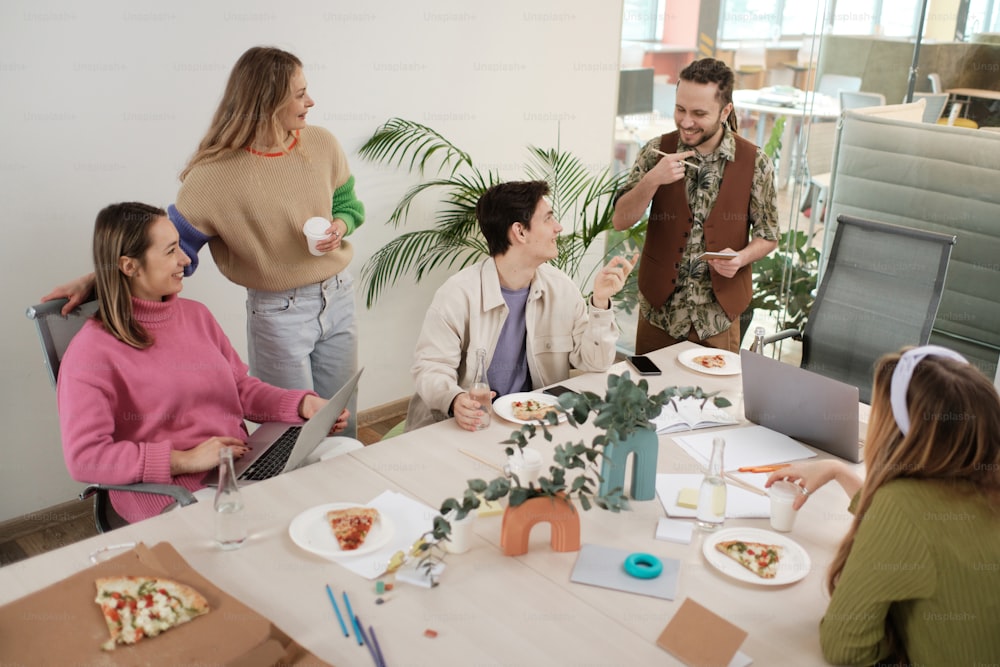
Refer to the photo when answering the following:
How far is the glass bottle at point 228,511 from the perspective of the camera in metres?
1.83

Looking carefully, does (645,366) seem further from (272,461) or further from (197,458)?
(197,458)

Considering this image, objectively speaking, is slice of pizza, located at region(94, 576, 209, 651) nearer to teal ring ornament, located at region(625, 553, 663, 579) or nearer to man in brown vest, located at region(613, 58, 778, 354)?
teal ring ornament, located at region(625, 553, 663, 579)

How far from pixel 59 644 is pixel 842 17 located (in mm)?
3727

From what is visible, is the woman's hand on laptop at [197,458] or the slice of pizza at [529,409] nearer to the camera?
the woman's hand on laptop at [197,458]

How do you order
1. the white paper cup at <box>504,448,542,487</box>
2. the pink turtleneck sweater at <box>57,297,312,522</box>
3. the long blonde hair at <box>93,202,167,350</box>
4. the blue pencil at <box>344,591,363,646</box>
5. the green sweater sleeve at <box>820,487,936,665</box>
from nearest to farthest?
the green sweater sleeve at <box>820,487,936,665</box> < the blue pencil at <box>344,591,363,646</box> < the white paper cup at <box>504,448,542,487</box> < the pink turtleneck sweater at <box>57,297,312,522</box> < the long blonde hair at <box>93,202,167,350</box>

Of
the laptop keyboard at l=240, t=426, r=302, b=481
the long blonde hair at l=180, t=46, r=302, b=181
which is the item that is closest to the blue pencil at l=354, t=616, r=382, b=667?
the laptop keyboard at l=240, t=426, r=302, b=481

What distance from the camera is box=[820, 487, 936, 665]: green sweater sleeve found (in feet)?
4.83

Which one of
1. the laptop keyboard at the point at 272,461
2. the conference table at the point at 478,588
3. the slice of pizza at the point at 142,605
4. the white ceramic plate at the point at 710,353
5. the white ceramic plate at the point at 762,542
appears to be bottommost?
the laptop keyboard at the point at 272,461

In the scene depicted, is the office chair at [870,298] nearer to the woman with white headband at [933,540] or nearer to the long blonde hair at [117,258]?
the woman with white headband at [933,540]

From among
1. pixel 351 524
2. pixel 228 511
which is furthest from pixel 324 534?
pixel 228 511

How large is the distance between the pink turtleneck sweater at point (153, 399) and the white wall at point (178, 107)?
84cm

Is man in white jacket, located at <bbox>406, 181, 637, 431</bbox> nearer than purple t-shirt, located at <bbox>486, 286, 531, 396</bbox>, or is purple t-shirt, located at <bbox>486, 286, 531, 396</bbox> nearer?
man in white jacket, located at <bbox>406, 181, 637, 431</bbox>


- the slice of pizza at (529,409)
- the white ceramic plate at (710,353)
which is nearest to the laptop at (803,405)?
the white ceramic plate at (710,353)

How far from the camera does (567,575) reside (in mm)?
1777
